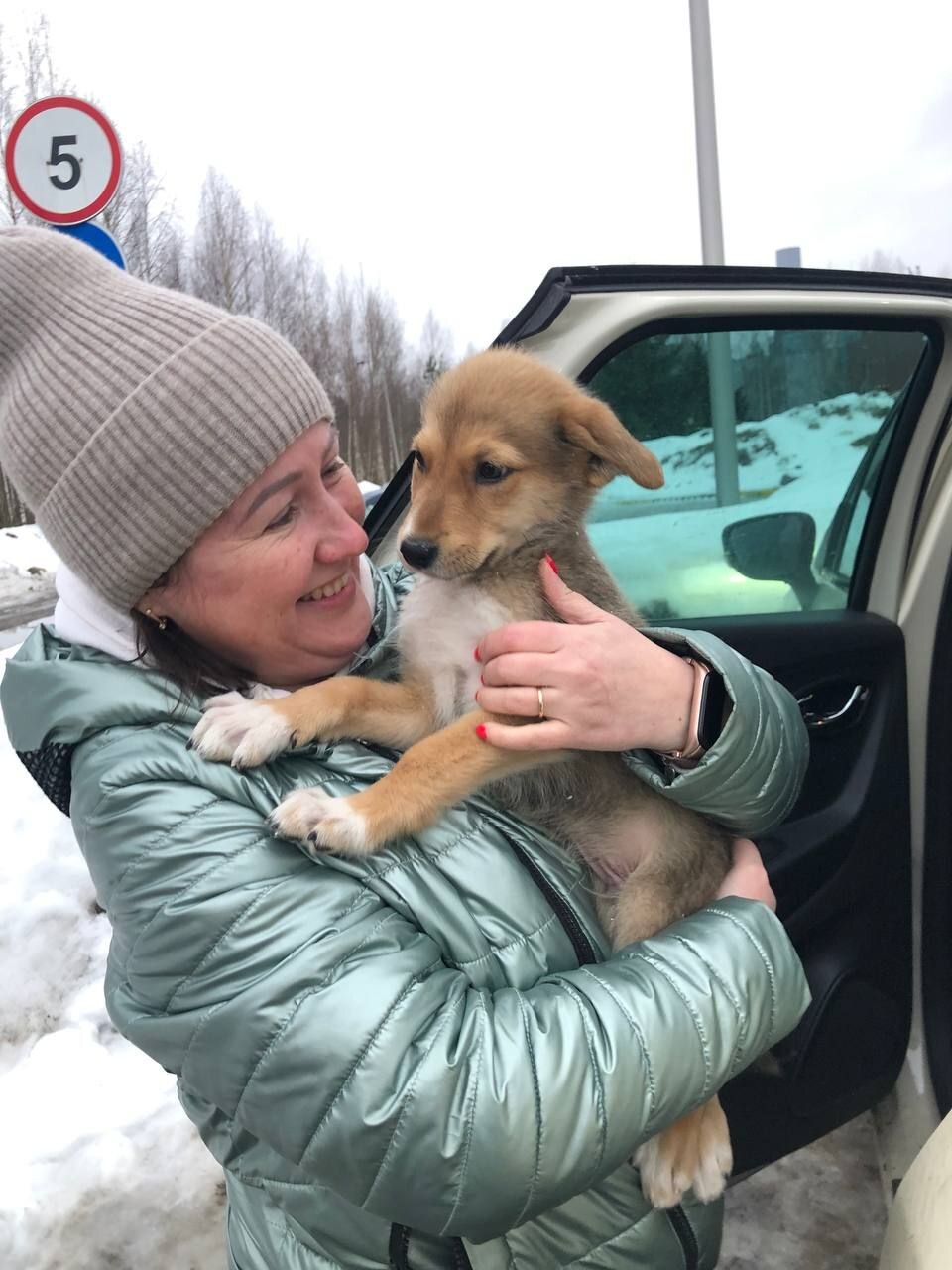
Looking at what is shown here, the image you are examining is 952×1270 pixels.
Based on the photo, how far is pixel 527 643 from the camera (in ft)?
→ 5.83

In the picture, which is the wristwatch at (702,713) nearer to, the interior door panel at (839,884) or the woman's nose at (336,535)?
the woman's nose at (336,535)

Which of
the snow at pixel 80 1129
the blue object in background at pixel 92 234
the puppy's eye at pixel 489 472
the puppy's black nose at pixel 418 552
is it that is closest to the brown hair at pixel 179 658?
the puppy's black nose at pixel 418 552

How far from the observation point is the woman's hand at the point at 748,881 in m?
1.84

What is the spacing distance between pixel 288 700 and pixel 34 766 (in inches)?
18.1

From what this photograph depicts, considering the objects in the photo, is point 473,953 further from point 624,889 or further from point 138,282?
point 138,282

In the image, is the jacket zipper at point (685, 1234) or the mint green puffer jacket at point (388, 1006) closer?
the mint green puffer jacket at point (388, 1006)

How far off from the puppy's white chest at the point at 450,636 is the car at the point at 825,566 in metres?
0.53

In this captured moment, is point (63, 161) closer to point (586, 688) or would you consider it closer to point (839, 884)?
point (586, 688)

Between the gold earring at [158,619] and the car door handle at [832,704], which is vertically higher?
the gold earring at [158,619]

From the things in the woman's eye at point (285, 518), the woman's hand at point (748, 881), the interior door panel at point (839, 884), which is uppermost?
the woman's eye at point (285, 518)

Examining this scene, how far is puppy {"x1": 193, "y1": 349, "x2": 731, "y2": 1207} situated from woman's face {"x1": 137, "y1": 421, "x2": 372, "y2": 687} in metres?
0.13

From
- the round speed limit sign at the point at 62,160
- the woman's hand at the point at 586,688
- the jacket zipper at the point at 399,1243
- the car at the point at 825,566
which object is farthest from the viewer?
the round speed limit sign at the point at 62,160

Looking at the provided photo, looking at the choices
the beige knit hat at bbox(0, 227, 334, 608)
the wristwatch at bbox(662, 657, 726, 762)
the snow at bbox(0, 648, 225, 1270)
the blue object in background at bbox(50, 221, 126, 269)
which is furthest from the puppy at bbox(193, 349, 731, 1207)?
the blue object in background at bbox(50, 221, 126, 269)

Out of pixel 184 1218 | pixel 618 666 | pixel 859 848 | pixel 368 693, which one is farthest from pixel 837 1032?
pixel 184 1218
